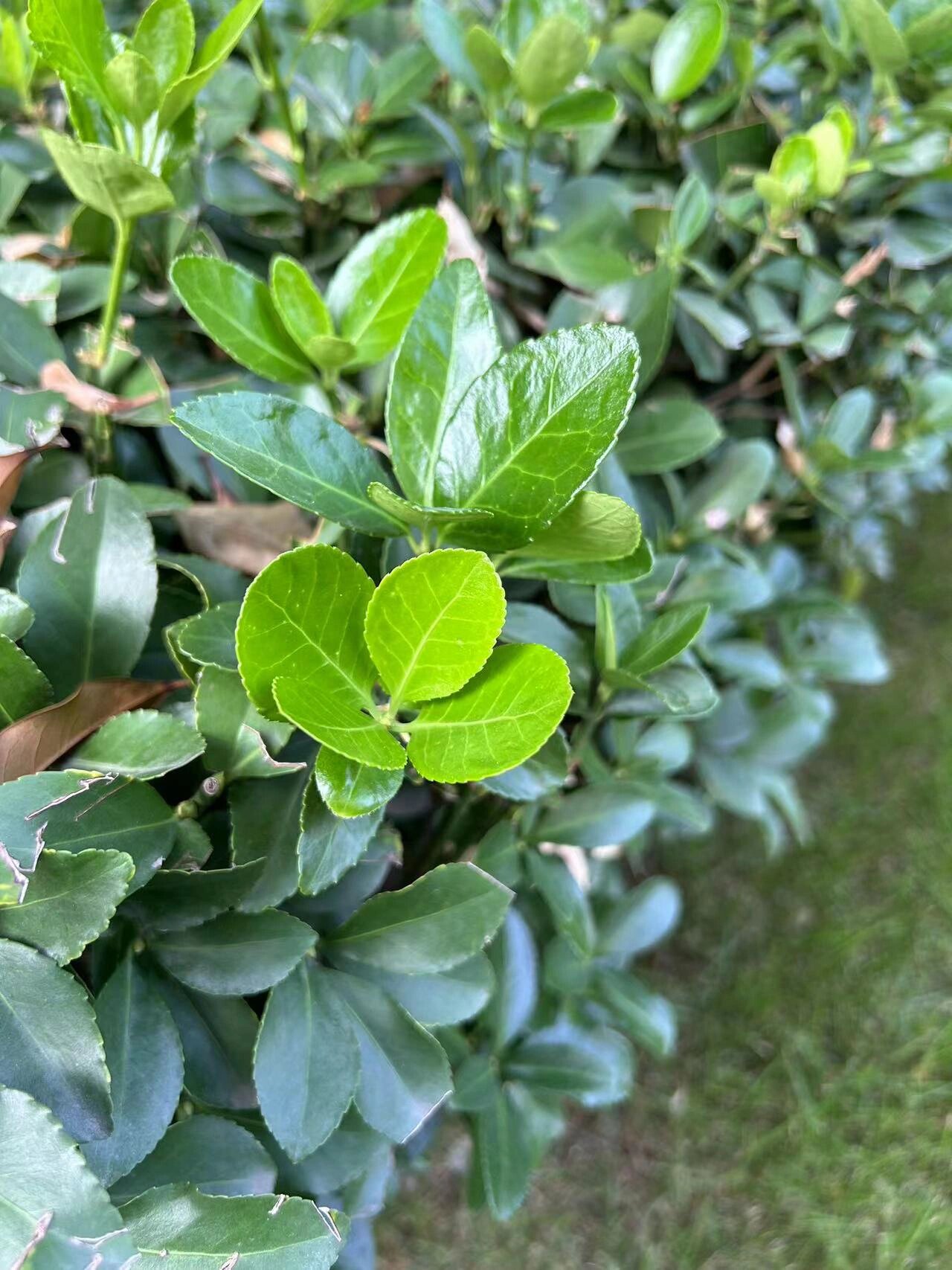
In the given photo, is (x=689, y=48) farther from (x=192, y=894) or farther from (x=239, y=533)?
(x=192, y=894)

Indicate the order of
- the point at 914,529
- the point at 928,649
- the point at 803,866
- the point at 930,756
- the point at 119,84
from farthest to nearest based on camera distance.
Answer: the point at 914,529 < the point at 928,649 < the point at 930,756 < the point at 803,866 < the point at 119,84

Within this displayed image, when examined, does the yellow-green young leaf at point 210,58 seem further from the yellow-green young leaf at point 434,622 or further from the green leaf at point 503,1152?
the green leaf at point 503,1152

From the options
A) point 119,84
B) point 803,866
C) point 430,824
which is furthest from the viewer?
point 803,866

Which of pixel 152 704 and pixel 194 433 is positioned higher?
pixel 194 433

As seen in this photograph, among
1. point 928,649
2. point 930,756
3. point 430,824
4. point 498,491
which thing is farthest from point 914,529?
point 498,491

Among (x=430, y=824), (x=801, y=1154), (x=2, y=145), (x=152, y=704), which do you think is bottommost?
(x=801, y=1154)

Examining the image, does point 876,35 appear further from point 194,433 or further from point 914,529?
point 914,529

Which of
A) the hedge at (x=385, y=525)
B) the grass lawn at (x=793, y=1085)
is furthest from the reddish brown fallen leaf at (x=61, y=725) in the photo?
the grass lawn at (x=793, y=1085)

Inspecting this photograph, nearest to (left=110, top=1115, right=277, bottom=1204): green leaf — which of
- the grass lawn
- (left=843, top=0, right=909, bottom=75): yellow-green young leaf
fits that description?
the grass lawn
